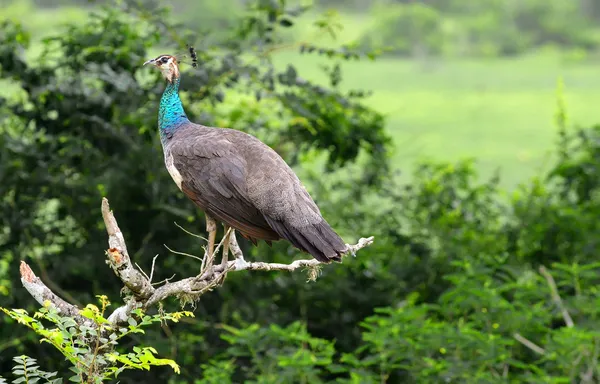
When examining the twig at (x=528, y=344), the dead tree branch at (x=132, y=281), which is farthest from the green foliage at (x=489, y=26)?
the dead tree branch at (x=132, y=281)

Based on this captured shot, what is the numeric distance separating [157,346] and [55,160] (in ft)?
5.29

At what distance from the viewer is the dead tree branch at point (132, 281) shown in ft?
11.9

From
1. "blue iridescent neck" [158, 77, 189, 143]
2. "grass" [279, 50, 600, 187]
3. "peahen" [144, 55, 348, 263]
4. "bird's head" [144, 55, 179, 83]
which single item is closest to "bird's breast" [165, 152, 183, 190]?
"peahen" [144, 55, 348, 263]

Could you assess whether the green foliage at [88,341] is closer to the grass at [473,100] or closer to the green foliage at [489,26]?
the grass at [473,100]

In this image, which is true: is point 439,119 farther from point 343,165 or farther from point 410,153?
point 343,165

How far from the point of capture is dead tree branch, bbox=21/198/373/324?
3637 millimetres

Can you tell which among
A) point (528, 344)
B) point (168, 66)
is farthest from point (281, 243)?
point (168, 66)

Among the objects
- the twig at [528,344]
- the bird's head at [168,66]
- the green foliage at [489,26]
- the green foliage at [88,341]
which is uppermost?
the bird's head at [168,66]

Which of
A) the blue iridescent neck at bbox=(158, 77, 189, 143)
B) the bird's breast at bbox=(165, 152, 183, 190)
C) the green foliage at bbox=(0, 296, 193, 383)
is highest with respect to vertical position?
the blue iridescent neck at bbox=(158, 77, 189, 143)

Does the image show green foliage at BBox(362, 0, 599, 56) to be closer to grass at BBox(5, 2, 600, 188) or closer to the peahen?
grass at BBox(5, 2, 600, 188)

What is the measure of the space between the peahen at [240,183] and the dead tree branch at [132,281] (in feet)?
0.46

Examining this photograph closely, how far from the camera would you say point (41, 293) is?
153 inches

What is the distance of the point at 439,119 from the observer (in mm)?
15820

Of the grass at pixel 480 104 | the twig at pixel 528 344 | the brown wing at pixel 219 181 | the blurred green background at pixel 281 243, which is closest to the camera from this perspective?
the brown wing at pixel 219 181
